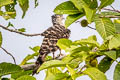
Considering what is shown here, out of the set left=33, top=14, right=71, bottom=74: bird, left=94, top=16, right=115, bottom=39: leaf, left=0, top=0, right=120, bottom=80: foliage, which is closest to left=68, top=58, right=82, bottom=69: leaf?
left=0, top=0, right=120, bottom=80: foliage

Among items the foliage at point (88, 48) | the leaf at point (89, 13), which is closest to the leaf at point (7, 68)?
the foliage at point (88, 48)

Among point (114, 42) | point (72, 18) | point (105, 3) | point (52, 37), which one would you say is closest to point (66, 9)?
point (72, 18)

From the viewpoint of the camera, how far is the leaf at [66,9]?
3.84ft

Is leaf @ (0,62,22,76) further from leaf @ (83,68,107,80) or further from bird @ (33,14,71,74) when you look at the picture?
bird @ (33,14,71,74)

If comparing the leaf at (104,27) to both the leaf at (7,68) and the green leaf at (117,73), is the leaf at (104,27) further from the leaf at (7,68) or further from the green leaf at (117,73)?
the leaf at (7,68)

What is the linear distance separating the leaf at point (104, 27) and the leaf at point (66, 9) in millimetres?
100

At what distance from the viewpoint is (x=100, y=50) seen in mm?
1148

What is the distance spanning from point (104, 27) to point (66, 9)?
7.1 inches

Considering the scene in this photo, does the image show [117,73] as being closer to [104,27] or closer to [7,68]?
[104,27]

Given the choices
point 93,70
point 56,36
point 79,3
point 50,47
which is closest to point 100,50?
point 93,70

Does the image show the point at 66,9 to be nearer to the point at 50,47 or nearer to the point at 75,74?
the point at 75,74

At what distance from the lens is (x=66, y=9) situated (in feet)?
3.86

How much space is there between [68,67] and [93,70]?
0.10 m

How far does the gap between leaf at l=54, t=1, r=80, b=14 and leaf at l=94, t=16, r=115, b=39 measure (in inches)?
4.0
